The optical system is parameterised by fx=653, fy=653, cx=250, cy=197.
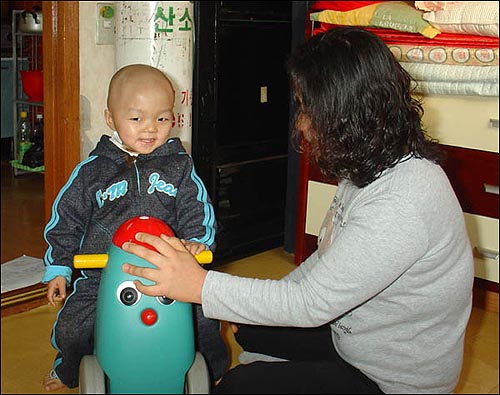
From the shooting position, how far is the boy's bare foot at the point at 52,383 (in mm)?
1231

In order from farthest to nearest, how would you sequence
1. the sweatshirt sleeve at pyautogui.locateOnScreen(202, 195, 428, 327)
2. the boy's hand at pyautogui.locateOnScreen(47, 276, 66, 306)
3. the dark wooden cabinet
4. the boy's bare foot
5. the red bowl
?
the red bowl, the dark wooden cabinet, the boy's bare foot, the boy's hand at pyautogui.locateOnScreen(47, 276, 66, 306), the sweatshirt sleeve at pyautogui.locateOnScreen(202, 195, 428, 327)

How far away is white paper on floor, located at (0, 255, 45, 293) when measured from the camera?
1.71 meters

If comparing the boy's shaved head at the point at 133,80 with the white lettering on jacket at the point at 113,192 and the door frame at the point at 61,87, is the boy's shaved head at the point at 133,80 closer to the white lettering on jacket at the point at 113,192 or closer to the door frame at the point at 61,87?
the white lettering on jacket at the point at 113,192

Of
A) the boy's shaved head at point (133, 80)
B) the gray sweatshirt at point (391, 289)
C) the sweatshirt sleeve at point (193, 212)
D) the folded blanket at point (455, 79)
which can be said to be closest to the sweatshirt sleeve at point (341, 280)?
the gray sweatshirt at point (391, 289)

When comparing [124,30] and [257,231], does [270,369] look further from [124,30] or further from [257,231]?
[257,231]

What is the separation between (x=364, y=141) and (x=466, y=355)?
2.54ft

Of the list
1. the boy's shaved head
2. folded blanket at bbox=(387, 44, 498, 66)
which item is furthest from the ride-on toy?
folded blanket at bbox=(387, 44, 498, 66)

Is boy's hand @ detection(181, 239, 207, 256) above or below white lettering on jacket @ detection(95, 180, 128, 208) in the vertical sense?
below

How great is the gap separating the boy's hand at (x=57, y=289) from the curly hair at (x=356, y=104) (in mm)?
499

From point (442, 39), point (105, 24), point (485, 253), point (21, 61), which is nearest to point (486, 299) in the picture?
point (485, 253)

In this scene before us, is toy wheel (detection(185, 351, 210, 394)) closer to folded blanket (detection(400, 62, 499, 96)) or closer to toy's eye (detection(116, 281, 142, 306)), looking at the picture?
toy's eye (detection(116, 281, 142, 306))

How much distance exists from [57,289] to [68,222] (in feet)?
0.42

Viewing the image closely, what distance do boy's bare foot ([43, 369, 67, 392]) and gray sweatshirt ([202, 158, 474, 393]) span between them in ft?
1.69

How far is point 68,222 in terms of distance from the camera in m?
1.18
